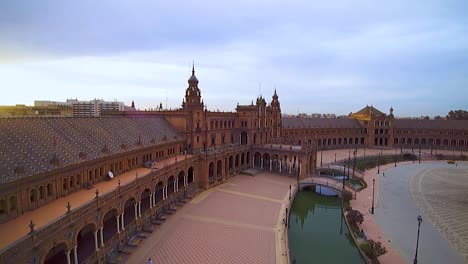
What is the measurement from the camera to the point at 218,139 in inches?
2721

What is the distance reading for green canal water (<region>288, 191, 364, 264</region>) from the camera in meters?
34.4

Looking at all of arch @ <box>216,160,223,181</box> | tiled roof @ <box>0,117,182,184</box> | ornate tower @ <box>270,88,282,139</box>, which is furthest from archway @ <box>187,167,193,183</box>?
ornate tower @ <box>270,88,282,139</box>

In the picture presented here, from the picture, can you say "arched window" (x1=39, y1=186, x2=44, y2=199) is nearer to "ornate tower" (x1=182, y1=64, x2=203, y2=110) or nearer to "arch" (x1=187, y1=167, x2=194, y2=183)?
"arch" (x1=187, y1=167, x2=194, y2=183)

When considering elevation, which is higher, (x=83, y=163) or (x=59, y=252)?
(x=83, y=163)

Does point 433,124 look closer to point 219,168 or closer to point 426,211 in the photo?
point 426,211

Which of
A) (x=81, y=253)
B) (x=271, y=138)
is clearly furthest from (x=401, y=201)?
(x=81, y=253)

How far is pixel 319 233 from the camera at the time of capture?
1638 inches

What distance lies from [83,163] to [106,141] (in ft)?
23.4

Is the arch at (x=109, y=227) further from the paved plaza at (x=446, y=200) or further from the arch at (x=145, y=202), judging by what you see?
the paved plaza at (x=446, y=200)

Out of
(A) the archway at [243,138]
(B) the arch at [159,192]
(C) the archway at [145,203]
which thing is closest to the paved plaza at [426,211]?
(B) the arch at [159,192]

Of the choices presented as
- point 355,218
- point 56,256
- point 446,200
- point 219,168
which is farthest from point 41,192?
point 446,200

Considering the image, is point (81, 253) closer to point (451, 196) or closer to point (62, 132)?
point (62, 132)

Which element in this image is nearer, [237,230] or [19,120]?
[19,120]

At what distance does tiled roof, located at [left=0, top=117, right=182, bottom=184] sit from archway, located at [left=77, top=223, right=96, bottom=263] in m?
7.99
